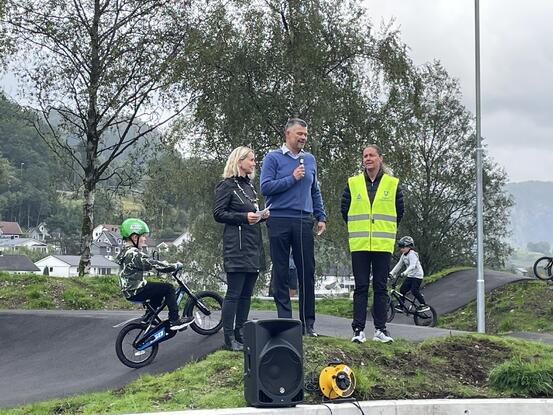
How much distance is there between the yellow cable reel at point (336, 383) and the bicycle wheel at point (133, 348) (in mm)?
2640

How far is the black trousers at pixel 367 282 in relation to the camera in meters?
7.50

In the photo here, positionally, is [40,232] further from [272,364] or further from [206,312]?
[272,364]

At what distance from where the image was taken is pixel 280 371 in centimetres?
548

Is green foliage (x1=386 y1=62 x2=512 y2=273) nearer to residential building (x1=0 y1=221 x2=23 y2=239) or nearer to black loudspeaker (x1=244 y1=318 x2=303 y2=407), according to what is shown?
black loudspeaker (x1=244 y1=318 x2=303 y2=407)

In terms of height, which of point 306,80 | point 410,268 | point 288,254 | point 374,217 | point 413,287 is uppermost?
point 306,80

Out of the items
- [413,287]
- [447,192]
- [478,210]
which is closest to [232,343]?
[478,210]

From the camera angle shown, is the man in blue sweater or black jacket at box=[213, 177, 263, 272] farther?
the man in blue sweater

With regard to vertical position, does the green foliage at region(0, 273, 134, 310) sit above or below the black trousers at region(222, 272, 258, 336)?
below

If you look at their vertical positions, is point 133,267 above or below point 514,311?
above

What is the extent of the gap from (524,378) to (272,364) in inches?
93.2

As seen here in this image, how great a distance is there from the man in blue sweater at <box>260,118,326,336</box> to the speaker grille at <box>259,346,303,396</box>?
5.79ft

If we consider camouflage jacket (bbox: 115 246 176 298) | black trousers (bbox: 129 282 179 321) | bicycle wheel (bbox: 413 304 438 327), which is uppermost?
camouflage jacket (bbox: 115 246 176 298)

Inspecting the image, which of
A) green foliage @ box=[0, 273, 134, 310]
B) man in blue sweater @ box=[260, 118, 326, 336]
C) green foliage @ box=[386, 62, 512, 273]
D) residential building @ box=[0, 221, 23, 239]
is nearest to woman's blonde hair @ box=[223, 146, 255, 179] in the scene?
→ man in blue sweater @ box=[260, 118, 326, 336]

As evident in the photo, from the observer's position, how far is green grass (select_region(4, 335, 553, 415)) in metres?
5.89
